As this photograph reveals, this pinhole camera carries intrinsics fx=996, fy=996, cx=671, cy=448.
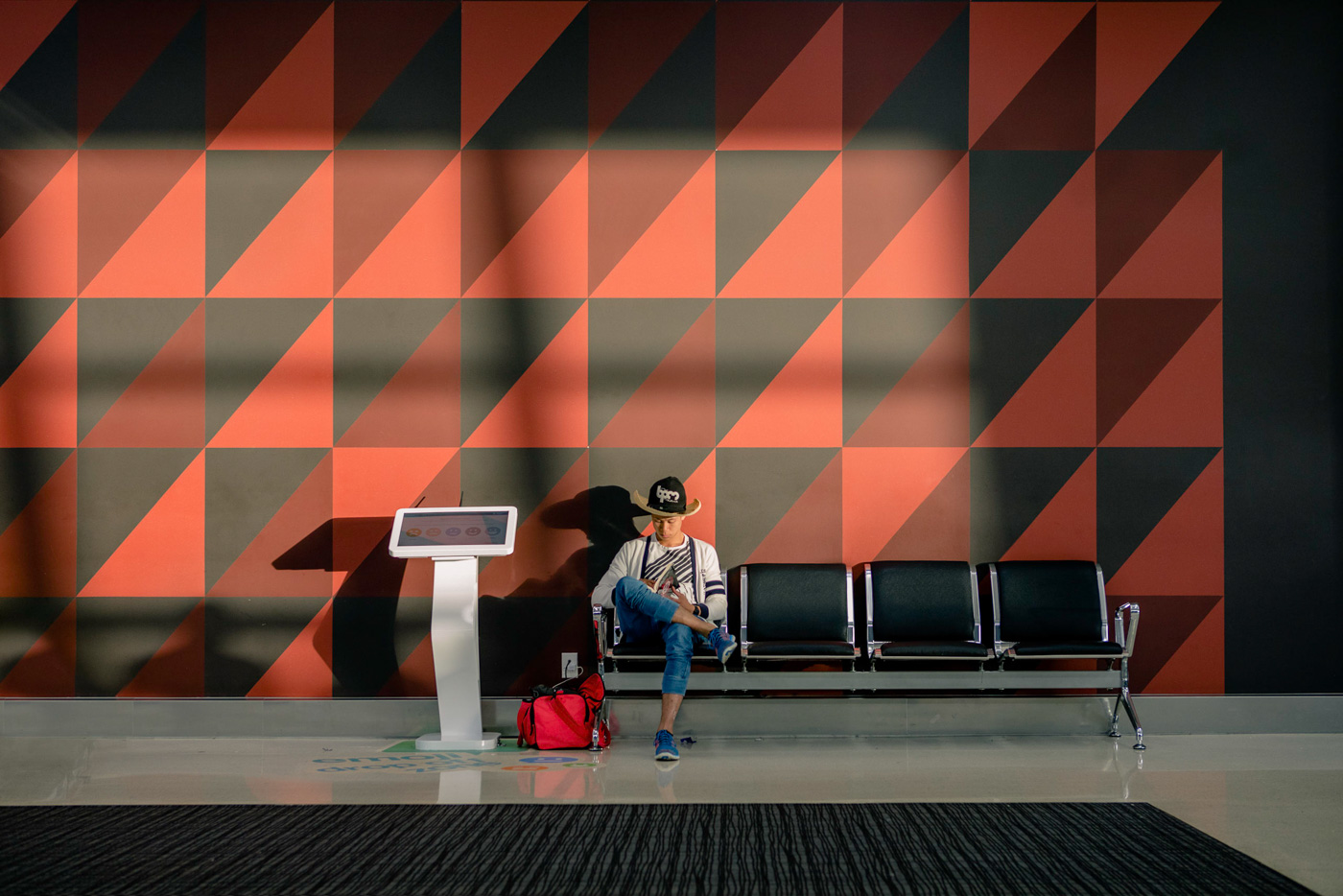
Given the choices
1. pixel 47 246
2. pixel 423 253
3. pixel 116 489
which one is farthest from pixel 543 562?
pixel 47 246

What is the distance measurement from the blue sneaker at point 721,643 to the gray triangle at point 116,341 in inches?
128

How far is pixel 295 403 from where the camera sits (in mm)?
5281

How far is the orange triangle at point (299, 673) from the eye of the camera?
5207 millimetres

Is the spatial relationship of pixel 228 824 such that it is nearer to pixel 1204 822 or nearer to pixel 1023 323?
pixel 1204 822

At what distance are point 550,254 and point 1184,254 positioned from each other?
3371 millimetres

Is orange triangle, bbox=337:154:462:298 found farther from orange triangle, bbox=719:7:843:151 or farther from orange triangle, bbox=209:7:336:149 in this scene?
orange triangle, bbox=719:7:843:151

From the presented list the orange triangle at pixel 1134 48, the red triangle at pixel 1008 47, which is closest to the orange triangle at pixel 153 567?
the red triangle at pixel 1008 47

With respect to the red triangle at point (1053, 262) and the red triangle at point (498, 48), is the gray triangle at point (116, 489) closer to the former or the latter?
the red triangle at point (498, 48)

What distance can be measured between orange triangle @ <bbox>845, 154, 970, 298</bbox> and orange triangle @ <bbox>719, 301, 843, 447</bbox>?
0.26 metres

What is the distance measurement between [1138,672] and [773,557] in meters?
1.99

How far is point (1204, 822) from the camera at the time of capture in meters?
3.32

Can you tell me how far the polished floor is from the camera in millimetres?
3631

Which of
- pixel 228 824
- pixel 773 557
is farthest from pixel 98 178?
pixel 773 557

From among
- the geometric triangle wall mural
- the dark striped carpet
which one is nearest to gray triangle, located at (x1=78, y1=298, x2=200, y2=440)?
the geometric triangle wall mural
